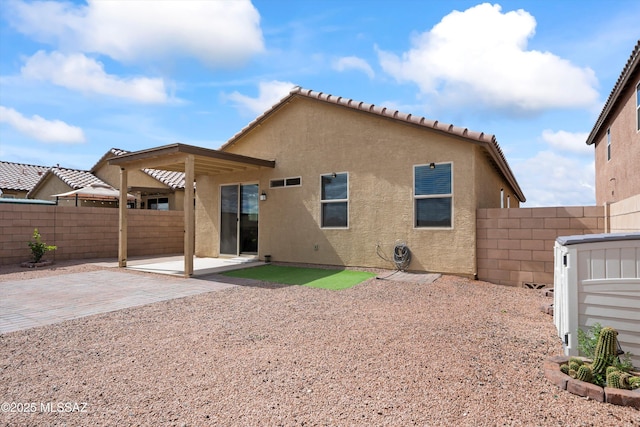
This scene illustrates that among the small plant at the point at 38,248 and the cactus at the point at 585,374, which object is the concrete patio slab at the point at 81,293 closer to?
the small plant at the point at 38,248

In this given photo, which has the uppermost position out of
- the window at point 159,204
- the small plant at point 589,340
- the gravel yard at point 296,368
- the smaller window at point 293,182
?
the smaller window at point 293,182

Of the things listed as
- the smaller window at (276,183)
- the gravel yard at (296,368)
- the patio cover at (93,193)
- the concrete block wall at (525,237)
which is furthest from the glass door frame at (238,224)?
the patio cover at (93,193)

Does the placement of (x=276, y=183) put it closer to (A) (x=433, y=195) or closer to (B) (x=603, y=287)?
(A) (x=433, y=195)

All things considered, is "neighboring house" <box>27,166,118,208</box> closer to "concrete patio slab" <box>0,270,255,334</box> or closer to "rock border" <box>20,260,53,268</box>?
"rock border" <box>20,260,53,268</box>

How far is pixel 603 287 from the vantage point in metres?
3.21

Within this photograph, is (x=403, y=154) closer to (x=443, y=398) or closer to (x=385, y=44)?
(x=385, y=44)

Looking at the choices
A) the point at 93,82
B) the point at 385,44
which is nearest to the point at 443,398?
the point at 385,44

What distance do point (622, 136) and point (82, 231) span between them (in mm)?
17859

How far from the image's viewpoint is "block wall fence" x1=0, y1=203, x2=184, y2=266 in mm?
10594

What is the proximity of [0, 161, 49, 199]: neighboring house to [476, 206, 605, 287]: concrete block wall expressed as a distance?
27208 mm

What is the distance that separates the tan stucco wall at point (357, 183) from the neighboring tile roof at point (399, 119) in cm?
21

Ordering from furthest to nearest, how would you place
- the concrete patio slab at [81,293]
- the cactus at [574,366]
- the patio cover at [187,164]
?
the patio cover at [187,164] → the concrete patio slab at [81,293] → the cactus at [574,366]

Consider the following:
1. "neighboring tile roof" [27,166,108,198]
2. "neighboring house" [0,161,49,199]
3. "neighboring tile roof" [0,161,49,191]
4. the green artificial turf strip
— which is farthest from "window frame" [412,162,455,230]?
"neighboring tile roof" [0,161,49,191]

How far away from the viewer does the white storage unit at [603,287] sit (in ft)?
10.2
